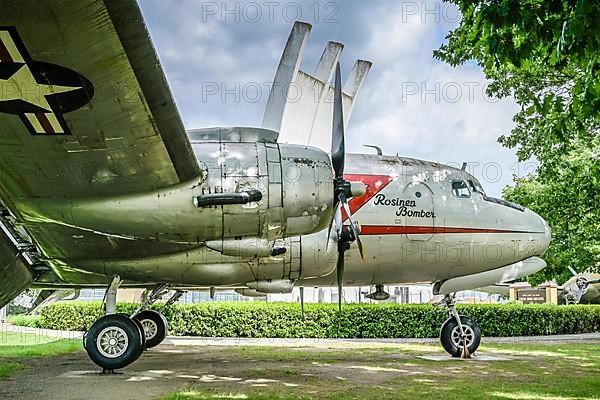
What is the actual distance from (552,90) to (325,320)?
9.73 metres

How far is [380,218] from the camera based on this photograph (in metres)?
10.4

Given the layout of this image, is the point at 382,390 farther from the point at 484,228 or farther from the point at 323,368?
the point at 484,228

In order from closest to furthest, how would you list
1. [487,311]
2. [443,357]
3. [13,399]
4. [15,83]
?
[15,83] → [13,399] → [443,357] → [487,311]

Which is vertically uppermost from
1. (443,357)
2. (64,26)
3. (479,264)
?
(64,26)

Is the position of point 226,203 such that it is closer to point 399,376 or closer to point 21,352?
point 399,376

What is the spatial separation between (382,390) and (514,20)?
4.74 meters

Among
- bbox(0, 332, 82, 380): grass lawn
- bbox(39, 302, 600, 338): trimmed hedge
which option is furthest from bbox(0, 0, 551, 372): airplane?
bbox(39, 302, 600, 338): trimmed hedge

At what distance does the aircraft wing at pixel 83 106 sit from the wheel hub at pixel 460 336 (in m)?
7.18

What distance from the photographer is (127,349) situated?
8.86 meters

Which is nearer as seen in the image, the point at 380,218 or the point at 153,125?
the point at 153,125

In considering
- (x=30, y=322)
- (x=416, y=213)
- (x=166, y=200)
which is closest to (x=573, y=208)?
(x=416, y=213)

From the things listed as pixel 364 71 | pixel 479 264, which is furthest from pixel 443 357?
pixel 364 71

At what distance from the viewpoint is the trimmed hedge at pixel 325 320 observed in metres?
18.7

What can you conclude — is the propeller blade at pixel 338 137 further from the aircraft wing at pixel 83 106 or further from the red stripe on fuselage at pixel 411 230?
the red stripe on fuselage at pixel 411 230
